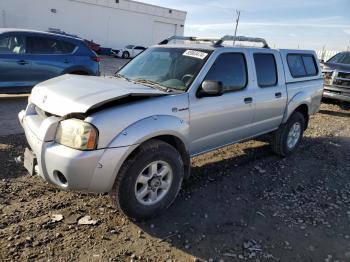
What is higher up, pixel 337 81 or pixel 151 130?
pixel 337 81

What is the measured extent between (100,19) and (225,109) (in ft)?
117

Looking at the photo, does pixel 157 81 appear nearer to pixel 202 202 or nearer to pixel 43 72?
pixel 202 202

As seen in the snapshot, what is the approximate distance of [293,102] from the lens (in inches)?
225

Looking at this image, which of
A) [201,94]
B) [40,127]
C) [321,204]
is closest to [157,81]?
[201,94]

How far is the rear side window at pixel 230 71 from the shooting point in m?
4.28

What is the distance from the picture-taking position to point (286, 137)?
5871 mm

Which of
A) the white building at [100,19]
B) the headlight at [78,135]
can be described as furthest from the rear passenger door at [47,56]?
the white building at [100,19]

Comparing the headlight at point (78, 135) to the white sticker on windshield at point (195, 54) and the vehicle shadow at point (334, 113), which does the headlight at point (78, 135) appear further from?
the vehicle shadow at point (334, 113)

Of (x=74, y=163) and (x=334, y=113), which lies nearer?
(x=74, y=163)

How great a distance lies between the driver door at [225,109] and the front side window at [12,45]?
582 cm

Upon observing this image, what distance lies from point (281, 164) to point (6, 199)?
4115 mm

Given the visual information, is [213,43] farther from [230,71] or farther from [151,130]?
[151,130]

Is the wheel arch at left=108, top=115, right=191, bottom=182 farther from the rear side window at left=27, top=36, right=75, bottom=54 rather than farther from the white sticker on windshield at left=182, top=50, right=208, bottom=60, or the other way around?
the rear side window at left=27, top=36, right=75, bottom=54

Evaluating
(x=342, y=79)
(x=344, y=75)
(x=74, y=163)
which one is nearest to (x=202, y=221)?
(x=74, y=163)
